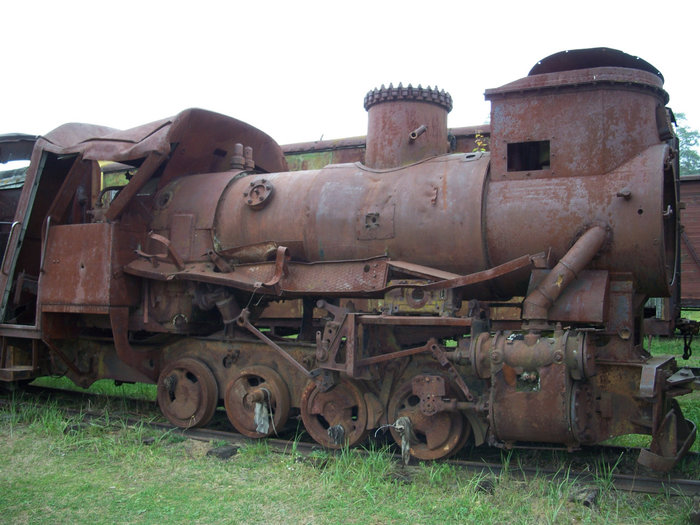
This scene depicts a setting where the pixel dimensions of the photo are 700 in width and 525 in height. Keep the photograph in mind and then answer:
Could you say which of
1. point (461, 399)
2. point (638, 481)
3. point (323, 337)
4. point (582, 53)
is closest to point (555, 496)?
point (638, 481)

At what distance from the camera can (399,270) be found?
5.27 metres

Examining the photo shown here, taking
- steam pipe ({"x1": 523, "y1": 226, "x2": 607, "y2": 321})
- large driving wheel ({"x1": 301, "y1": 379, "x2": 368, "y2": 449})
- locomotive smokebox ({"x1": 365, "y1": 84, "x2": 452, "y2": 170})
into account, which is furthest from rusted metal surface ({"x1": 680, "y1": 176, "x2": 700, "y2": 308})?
large driving wheel ({"x1": 301, "y1": 379, "x2": 368, "y2": 449})

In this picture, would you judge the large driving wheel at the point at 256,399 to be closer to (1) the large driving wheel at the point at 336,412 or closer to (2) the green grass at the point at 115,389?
(1) the large driving wheel at the point at 336,412

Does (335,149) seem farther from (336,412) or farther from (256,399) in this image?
(336,412)

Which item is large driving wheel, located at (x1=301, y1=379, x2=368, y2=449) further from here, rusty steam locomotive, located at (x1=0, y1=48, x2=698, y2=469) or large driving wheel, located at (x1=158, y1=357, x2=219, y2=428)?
large driving wheel, located at (x1=158, y1=357, x2=219, y2=428)

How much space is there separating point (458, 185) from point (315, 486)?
8.43ft

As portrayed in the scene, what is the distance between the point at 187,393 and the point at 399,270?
255 cm

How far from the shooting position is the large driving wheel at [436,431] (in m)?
5.00

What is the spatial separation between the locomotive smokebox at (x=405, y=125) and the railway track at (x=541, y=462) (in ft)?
8.68

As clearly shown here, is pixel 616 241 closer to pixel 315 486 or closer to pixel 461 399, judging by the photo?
pixel 461 399

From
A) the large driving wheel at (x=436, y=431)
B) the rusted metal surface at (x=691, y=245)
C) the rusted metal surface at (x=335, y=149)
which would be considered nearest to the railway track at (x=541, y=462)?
the large driving wheel at (x=436, y=431)

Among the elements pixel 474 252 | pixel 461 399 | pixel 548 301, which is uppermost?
pixel 474 252

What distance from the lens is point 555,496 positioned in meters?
4.22

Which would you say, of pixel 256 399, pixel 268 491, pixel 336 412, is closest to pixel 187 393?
pixel 256 399
